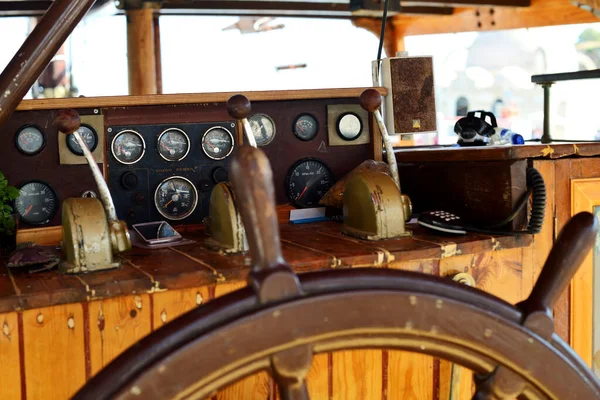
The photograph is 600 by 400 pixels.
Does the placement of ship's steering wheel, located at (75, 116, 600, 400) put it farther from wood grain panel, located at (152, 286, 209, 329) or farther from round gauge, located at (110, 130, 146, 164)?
round gauge, located at (110, 130, 146, 164)

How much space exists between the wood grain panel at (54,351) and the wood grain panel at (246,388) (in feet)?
1.02

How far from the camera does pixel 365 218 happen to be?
1816 mm

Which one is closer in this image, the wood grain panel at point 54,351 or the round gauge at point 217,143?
the wood grain panel at point 54,351

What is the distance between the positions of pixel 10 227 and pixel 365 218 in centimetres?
102

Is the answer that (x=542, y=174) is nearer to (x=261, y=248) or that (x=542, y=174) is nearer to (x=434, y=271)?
(x=434, y=271)

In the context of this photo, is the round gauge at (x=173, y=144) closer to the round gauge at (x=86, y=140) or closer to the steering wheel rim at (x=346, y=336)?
the round gauge at (x=86, y=140)

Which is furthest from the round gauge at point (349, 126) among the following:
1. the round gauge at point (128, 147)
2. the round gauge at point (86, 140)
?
the round gauge at point (86, 140)

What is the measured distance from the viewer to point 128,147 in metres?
2.17

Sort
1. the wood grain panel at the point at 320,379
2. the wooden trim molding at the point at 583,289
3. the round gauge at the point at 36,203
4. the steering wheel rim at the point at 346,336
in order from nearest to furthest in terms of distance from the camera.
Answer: the steering wheel rim at the point at 346,336, the wood grain panel at the point at 320,379, the wooden trim molding at the point at 583,289, the round gauge at the point at 36,203

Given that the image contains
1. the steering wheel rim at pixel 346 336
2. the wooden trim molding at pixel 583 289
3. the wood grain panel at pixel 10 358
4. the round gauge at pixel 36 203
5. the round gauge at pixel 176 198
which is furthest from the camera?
the round gauge at pixel 176 198

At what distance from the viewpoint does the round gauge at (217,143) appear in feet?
7.38

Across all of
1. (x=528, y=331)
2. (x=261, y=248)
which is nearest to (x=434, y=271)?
(x=528, y=331)

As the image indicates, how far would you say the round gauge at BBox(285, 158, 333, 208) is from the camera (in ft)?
7.66

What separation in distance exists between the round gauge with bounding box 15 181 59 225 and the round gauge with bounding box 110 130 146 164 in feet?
0.75
